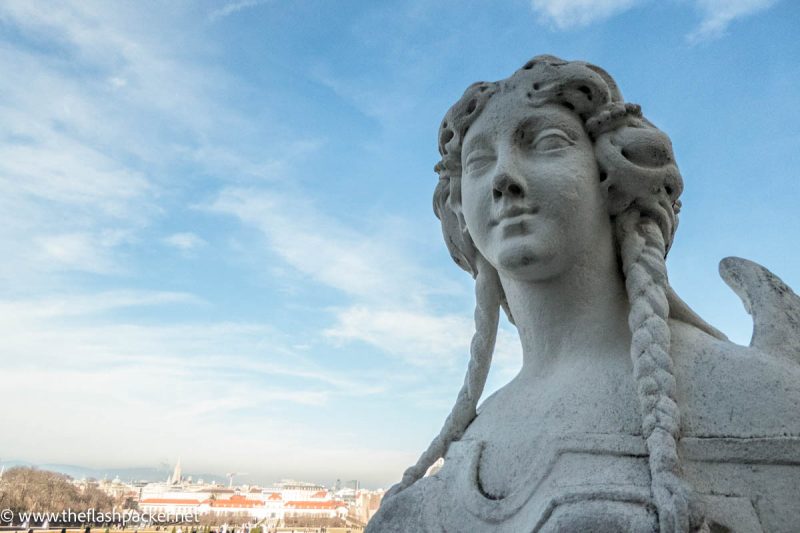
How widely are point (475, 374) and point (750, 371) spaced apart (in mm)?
1238

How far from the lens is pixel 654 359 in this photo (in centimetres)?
207

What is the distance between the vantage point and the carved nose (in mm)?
2404

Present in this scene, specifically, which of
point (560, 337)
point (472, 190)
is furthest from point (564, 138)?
point (560, 337)

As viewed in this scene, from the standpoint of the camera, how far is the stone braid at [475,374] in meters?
2.71

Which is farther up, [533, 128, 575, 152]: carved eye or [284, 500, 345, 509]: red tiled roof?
[533, 128, 575, 152]: carved eye

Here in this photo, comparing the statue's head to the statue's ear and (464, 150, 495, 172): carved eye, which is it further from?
the statue's ear

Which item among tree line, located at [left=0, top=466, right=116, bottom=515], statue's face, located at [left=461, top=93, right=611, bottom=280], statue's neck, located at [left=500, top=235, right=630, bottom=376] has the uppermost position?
statue's face, located at [left=461, top=93, right=611, bottom=280]

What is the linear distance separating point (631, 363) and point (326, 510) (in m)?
92.9

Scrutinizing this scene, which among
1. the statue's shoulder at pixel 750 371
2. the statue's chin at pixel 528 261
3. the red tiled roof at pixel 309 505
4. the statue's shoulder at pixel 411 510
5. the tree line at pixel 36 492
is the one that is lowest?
the red tiled roof at pixel 309 505

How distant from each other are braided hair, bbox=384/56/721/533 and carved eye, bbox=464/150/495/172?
22 centimetres

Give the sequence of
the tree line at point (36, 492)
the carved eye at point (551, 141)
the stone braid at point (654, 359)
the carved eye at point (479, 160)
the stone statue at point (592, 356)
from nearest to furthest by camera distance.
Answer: the stone braid at point (654, 359), the stone statue at point (592, 356), the carved eye at point (551, 141), the carved eye at point (479, 160), the tree line at point (36, 492)

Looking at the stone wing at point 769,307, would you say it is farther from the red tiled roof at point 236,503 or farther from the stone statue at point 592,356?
the red tiled roof at point 236,503

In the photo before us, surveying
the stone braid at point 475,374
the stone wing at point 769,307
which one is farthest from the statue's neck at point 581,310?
the stone wing at point 769,307

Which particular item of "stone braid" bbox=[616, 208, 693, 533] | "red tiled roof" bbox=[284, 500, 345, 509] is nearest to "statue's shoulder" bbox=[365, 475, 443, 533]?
"stone braid" bbox=[616, 208, 693, 533]
